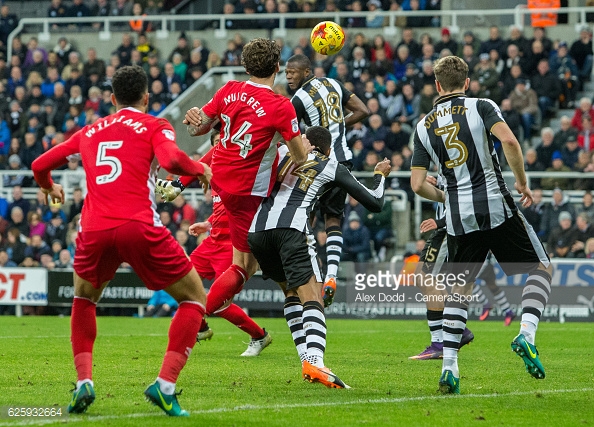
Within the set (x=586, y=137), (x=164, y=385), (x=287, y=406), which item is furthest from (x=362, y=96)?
(x=164, y=385)

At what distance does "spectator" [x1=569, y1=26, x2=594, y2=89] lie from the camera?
21938 millimetres

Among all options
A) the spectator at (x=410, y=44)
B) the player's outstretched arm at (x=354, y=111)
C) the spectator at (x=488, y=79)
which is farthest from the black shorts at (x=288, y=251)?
the spectator at (x=410, y=44)

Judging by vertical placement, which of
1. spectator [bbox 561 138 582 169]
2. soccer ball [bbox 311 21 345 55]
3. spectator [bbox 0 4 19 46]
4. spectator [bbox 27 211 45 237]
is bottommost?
spectator [bbox 27 211 45 237]

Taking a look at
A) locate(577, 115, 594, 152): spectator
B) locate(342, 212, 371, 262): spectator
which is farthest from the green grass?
locate(577, 115, 594, 152): spectator

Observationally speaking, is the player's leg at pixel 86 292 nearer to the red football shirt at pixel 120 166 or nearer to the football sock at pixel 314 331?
the red football shirt at pixel 120 166

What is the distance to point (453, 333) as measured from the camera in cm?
775

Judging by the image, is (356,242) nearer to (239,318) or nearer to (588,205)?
(588,205)

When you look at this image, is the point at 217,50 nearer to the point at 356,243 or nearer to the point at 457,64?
the point at 356,243

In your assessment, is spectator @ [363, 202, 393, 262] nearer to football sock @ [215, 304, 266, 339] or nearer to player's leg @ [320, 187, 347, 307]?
player's leg @ [320, 187, 347, 307]

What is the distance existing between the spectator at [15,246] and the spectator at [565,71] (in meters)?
11.6

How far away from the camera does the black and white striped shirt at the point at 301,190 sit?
8.37 m

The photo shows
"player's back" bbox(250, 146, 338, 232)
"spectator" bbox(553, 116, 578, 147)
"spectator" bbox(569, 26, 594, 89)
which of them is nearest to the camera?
"player's back" bbox(250, 146, 338, 232)

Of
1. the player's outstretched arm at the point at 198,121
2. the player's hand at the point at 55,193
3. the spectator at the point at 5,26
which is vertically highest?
the spectator at the point at 5,26

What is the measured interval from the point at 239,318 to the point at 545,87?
12777mm
